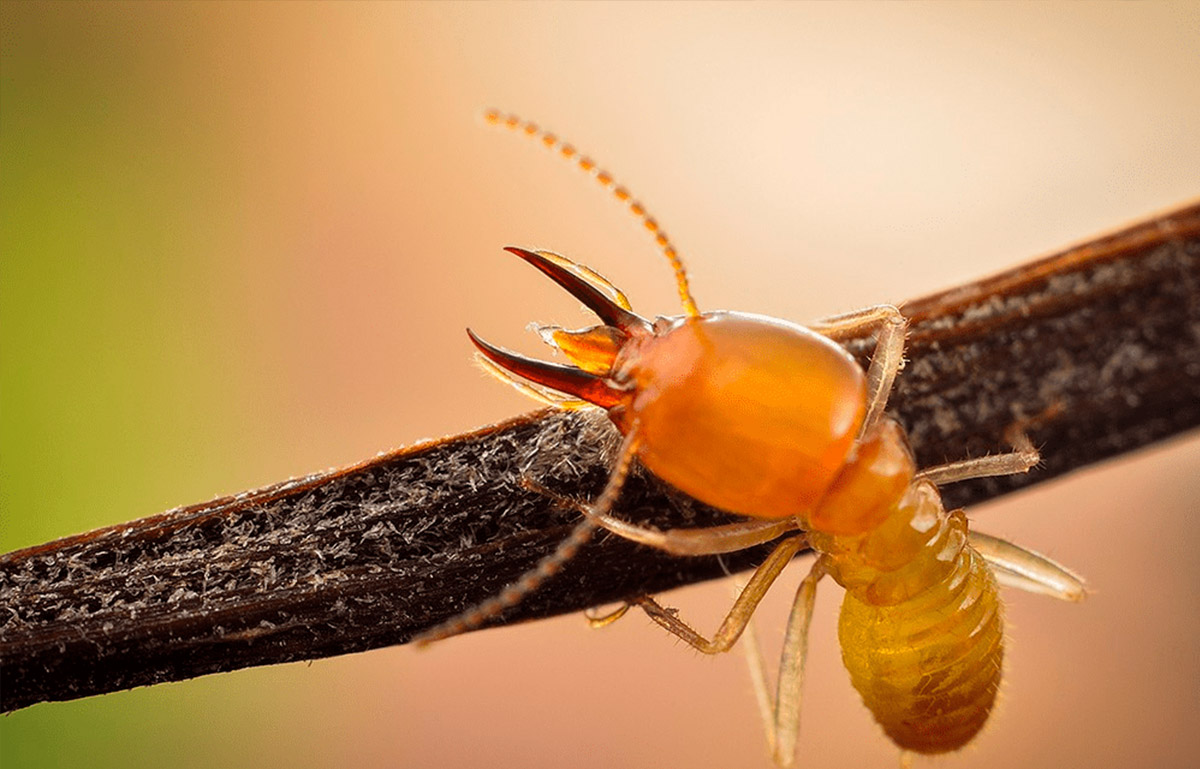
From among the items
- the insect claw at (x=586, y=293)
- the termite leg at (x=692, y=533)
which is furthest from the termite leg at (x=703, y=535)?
the insect claw at (x=586, y=293)

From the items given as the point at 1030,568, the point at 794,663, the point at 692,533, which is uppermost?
the point at 692,533

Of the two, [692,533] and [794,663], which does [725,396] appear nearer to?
→ [692,533]

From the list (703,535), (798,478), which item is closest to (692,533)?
(703,535)

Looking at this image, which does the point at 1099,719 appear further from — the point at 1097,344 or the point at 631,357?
the point at 631,357

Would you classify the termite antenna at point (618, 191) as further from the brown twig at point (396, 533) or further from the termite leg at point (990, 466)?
the termite leg at point (990, 466)

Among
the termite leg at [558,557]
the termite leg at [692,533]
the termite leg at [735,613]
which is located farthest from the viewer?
the termite leg at [735,613]

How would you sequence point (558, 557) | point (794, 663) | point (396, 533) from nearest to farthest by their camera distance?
point (558, 557), point (396, 533), point (794, 663)
